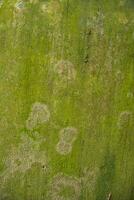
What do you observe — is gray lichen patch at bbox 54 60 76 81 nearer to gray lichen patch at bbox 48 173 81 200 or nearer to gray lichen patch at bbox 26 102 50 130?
gray lichen patch at bbox 26 102 50 130

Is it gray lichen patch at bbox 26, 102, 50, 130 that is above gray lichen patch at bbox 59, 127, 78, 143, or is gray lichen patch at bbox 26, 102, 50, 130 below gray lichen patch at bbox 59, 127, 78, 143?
above

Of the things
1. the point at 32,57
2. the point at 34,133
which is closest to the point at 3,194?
the point at 34,133

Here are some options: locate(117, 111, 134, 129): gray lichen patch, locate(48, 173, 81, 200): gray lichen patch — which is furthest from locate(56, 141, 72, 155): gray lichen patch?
locate(117, 111, 134, 129): gray lichen patch

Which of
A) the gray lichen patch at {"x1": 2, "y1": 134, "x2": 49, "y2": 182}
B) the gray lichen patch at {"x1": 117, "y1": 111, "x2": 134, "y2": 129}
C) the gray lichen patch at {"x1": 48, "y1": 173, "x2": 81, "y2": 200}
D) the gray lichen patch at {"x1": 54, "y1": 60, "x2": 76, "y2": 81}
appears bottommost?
the gray lichen patch at {"x1": 48, "y1": 173, "x2": 81, "y2": 200}

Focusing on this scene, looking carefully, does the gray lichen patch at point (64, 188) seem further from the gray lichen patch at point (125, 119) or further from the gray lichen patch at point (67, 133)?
the gray lichen patch at point (125, 119)

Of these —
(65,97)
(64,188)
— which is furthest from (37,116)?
(64,188)

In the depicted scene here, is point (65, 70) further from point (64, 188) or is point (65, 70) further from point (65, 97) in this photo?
point (64, 188)
